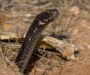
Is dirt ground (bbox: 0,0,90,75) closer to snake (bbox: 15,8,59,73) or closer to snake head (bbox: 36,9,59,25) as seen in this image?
snake (bbox: 15,8,59,73)

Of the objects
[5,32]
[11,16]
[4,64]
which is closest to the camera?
[4,64]

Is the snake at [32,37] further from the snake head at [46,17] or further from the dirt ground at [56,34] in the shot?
the dirt ground at [56,34]

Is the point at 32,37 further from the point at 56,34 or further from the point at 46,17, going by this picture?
the point at 56,34

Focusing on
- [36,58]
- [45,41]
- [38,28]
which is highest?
[38,28]

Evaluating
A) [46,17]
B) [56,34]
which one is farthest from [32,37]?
[56,34]

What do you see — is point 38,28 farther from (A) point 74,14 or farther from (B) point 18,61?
(A) point 74,14

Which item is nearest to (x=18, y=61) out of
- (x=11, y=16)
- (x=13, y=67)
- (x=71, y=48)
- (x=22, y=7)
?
(x=13, y=67)

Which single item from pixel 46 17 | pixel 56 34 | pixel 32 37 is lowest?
pixel 56 34

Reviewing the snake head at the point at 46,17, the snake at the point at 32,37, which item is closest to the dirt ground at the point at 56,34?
the snake at the point at 32,37
